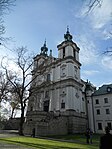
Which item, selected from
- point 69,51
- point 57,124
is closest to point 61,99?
point 57,124

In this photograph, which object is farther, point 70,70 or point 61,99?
point 70,70

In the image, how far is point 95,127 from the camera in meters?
44.4

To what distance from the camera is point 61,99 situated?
40.5m

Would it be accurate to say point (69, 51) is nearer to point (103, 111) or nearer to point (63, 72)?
point (63, 72)

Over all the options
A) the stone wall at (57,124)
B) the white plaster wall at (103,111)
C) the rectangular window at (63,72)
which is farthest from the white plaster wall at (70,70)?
the white plaster wall at (103,111)

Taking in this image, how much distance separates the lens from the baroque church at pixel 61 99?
3305 cm

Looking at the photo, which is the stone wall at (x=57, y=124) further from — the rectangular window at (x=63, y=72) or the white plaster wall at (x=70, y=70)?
the rectangular window at (x=63, y=72)

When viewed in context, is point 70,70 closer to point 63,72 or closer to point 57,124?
point 63,72

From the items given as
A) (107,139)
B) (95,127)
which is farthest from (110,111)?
(107,139)

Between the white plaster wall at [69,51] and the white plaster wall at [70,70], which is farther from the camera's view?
the white plaster wall at [69,51]

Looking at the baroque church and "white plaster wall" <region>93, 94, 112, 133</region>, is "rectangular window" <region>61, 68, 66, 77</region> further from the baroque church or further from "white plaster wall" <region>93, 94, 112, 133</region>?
"white plaster wall" <region>93, 94, 112, 133</region>

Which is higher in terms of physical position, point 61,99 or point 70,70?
point 70,70

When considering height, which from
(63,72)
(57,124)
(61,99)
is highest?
(63,72)

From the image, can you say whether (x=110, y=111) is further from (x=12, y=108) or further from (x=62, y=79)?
(x=12, y=108)
